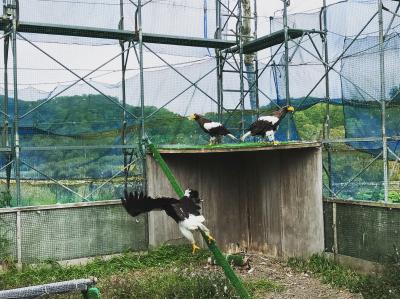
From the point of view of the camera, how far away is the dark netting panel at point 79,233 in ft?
27.1

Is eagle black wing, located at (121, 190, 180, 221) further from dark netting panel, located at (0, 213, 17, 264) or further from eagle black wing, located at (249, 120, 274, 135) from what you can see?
eagle black wing, located at (249, 120, 274, 135)

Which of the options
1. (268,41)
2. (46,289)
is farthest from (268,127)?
(46,289)

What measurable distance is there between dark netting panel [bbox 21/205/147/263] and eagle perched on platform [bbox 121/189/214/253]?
3.27 metres

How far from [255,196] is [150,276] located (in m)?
2.92

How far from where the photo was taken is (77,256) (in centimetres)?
861

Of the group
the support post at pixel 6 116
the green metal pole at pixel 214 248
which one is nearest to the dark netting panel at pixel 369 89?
the green metal pole at pixel 214 248

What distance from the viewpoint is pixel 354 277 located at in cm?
758

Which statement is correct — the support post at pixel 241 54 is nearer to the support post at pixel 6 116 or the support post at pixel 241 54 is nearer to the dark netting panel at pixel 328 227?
the dark netting panel at pixel 328 227

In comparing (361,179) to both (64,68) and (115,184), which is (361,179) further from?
(64,68)

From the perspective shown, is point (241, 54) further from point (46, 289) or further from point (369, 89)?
point (46, 289)

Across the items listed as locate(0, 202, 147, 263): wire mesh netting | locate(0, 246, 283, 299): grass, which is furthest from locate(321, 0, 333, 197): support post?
locate(0, 202, 147, 263): wire mesh netting

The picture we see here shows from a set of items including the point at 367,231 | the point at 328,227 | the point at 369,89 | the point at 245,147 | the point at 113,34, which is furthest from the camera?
the point at 113,34

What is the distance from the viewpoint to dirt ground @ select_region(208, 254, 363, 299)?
7.16 m

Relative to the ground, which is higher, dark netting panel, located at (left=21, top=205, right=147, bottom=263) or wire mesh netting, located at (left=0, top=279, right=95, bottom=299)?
wire mesh netting, located at (left=0, top=279, right=95, bottom=299)
